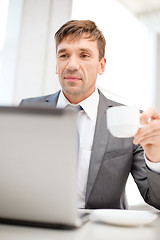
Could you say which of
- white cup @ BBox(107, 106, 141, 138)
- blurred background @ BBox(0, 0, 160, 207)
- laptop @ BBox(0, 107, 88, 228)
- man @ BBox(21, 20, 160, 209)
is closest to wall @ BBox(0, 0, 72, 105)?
blurred background @ BBox(0, 0, 160, 207)

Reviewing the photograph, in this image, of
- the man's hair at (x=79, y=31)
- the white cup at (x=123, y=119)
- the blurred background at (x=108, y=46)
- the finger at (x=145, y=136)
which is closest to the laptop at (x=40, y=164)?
the white cup at (x=123, y=119)

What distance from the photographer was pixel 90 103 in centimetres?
152

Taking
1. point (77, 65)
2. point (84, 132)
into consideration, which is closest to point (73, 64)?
point (77, 65)

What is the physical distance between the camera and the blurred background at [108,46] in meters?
2.16

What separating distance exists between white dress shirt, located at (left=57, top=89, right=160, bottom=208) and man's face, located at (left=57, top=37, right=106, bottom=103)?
62 millimetres

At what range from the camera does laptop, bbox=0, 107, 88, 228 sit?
0.49m

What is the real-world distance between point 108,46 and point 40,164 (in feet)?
8.21

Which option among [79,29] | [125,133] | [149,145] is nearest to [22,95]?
[79,29]

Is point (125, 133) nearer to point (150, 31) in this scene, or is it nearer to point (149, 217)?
point (149, 217)

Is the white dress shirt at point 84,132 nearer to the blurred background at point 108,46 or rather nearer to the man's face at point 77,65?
the man's face at point 77,65

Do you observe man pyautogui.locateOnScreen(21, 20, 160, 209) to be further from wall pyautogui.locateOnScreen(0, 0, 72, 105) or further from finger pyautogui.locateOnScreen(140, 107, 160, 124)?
wall pyautogui.locateOnScreen(0, 0, 72, 105)

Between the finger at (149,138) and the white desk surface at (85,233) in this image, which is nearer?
the white desk surface at (85,233)

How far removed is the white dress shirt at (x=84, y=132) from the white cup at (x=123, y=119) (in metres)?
0.63

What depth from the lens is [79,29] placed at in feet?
4.99
